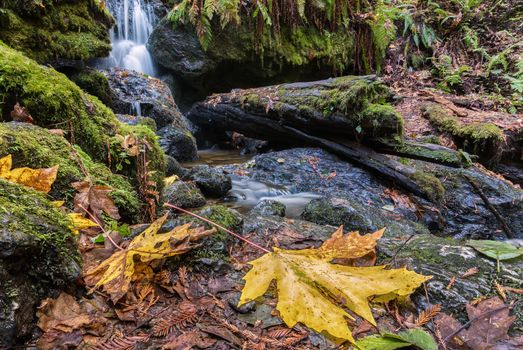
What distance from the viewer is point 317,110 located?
18.2 feet

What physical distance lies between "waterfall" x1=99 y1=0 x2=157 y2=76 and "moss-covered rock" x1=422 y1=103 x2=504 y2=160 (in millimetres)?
7176

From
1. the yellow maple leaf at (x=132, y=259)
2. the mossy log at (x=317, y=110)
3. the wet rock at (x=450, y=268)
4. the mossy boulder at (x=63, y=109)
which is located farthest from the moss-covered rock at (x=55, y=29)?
the wet rock at (x=450, y=268)

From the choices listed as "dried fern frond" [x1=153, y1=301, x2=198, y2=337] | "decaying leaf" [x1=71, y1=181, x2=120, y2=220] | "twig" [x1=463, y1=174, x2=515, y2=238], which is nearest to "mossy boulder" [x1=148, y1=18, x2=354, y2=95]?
"twig" [x1=463, y1=174, x2=515, y2=238]

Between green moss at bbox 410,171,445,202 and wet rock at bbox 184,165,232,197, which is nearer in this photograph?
wet rock at bbox 184,165,232,197

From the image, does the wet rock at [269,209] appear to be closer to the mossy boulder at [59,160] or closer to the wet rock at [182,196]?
the wet rock at [182,196]

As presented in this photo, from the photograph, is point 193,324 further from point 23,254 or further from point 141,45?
point 141,45

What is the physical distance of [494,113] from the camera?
746 cm

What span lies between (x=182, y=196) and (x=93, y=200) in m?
1.94

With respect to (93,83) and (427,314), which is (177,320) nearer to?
(427,314)

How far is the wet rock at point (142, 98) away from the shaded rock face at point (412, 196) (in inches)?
73.7

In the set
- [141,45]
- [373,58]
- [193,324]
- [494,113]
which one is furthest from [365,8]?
[193,324]

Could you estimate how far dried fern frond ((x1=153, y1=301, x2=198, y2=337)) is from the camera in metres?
1.08

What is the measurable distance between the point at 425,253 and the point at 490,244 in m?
0.39

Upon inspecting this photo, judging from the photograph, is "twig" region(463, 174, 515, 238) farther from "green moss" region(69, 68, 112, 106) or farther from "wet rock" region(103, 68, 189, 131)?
"green moss" region(69, 68, 112, 106)
